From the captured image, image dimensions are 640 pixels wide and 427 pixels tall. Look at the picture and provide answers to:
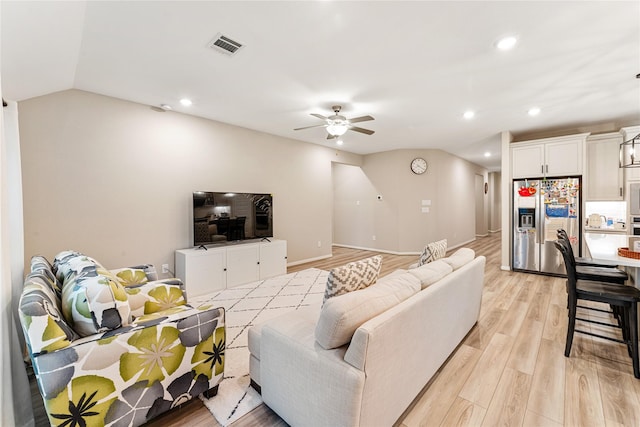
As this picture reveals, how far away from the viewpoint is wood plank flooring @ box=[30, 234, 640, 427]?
1.63 metres

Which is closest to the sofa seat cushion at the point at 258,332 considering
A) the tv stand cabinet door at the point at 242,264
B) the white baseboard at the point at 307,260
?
the tv stand cabinet door at the point at 242,264

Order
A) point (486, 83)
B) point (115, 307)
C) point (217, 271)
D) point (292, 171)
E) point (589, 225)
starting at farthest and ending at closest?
point (292, 171)
point (589, 225)
point (217, 271)
point (486, 83)
point (115, 307)

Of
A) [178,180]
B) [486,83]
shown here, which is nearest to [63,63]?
[178,180]

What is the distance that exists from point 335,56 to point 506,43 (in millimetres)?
1458

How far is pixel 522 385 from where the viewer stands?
6.33ft

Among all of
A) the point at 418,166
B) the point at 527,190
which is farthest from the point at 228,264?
the point at 527,190

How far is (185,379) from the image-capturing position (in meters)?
1.62

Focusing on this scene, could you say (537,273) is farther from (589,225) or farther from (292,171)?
(292,171)

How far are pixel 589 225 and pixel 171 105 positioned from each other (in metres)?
6.94

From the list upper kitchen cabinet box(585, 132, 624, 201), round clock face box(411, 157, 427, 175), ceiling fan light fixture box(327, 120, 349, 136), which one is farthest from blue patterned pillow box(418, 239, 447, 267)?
round clock face box(411, 157, 427, 175)

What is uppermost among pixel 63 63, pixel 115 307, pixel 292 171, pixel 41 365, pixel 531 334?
pixel 63 63

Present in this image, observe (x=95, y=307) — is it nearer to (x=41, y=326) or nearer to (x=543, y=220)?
(x=41, y=326)

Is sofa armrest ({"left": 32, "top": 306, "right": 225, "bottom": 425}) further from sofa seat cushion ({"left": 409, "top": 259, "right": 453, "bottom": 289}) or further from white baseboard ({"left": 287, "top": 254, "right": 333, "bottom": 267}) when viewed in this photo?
white baseboard ({"left": 287, "top": 254, "right": 333, "bottom": 267})

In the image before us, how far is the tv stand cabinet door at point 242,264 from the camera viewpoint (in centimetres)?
416
